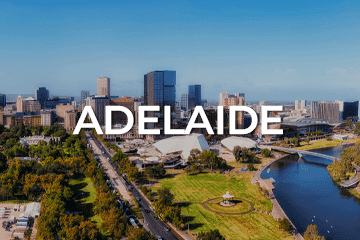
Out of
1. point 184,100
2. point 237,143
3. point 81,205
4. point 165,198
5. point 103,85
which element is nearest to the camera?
point 165,198

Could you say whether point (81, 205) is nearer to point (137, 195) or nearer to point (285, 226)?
point (137, 195)

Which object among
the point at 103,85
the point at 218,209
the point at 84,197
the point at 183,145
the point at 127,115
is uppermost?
the point at 103,85

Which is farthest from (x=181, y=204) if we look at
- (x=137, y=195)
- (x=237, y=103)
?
(x=237, y=103)

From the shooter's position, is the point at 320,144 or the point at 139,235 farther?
the point at 320,144

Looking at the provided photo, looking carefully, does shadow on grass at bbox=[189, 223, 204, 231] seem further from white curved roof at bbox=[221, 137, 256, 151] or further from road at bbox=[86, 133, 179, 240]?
white curved roof at bbox=[221, 137, 256, 151]

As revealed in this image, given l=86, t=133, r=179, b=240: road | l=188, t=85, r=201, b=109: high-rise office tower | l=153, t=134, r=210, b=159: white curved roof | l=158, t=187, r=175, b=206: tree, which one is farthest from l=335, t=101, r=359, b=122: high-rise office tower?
l=158, t=187, r=175, b=206: tree

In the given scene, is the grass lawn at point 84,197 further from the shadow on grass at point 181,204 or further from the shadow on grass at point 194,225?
the shadow on grass at point 194,225

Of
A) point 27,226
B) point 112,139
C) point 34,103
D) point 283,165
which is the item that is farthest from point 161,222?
point 34,103
